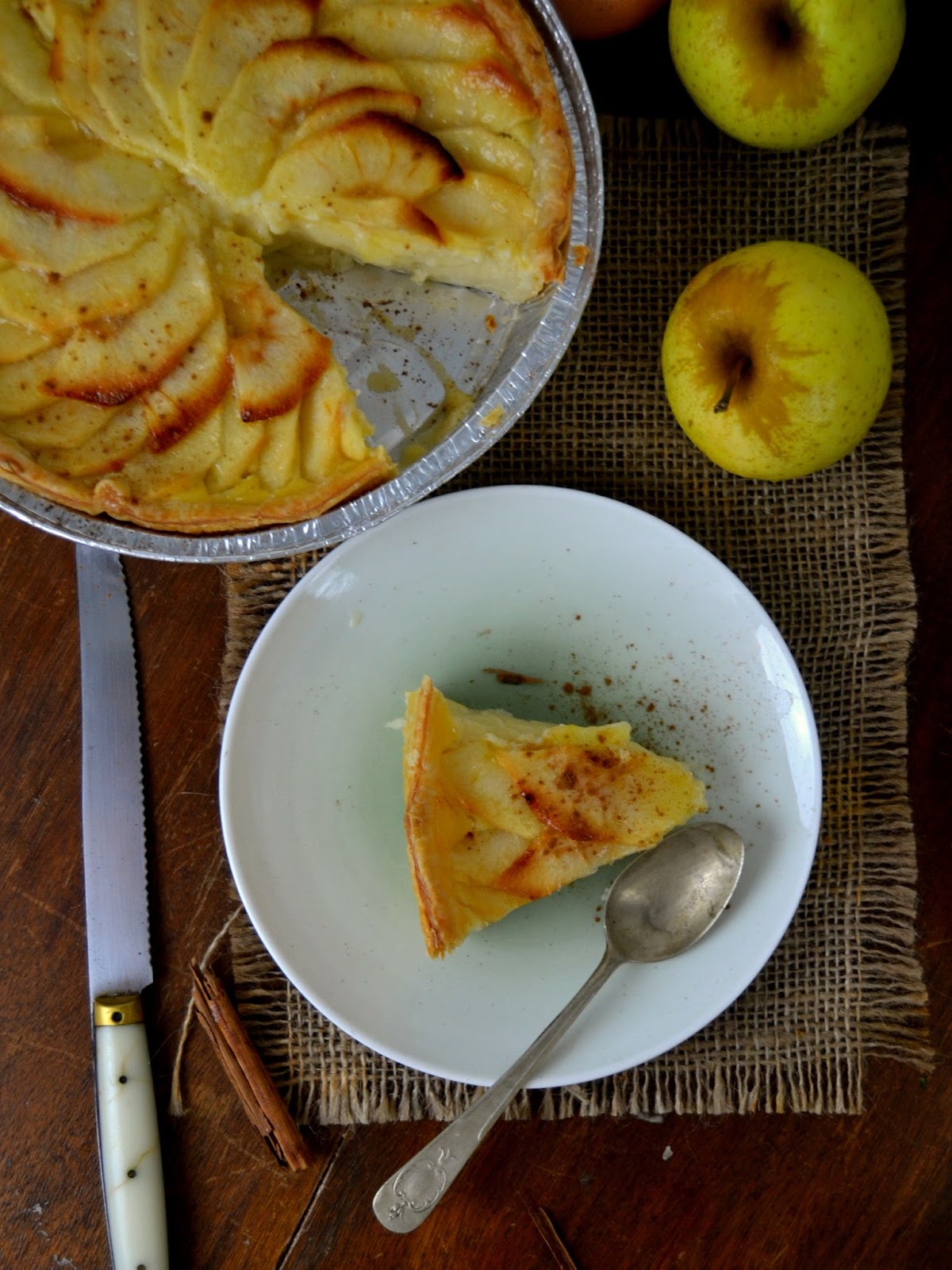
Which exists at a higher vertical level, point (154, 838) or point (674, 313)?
point (674, 313)

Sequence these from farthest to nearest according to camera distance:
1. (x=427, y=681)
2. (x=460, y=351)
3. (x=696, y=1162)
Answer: (x=696, y=1162)
(x=460, y=351)
(x=427, y=681)

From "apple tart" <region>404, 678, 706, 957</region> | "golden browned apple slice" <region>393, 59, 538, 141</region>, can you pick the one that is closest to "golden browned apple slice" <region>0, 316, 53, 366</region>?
"golden browned apple slice" <region>393, 59, 538, 141</region>

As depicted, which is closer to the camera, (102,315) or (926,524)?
(102,315)

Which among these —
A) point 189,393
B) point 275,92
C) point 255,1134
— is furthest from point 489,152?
point 255,1134

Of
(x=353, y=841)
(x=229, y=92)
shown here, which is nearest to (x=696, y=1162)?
(x=353, y=841)

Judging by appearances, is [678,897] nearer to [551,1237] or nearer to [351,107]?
[551,1237]

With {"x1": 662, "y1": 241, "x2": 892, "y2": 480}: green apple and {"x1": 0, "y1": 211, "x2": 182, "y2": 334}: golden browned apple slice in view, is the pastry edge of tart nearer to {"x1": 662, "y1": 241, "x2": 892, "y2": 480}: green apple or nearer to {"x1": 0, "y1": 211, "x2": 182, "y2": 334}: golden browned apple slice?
{"x1": 0, "y1": 211, "x2": 182, "y2": 334}: golden browned apple slice

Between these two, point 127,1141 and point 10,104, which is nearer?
point 10,104

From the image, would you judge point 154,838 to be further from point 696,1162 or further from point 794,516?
point 794,516
